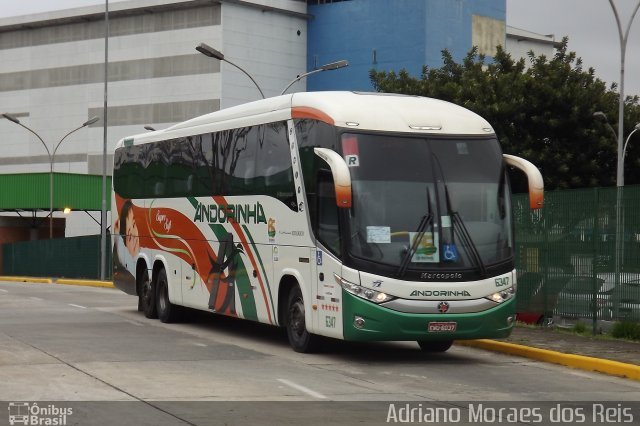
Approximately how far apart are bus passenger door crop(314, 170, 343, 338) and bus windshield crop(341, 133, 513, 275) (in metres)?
0.35

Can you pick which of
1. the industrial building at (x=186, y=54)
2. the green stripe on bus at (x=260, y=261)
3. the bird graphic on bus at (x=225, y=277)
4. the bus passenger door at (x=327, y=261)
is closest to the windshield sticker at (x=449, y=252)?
the bus passenger door at (x=327, y=261)

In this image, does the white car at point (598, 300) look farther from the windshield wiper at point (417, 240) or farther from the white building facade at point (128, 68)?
the white building facade at point (128, 68)

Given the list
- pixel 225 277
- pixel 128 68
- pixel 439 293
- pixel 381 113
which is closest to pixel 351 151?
pixel 381 113

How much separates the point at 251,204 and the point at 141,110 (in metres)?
70.2

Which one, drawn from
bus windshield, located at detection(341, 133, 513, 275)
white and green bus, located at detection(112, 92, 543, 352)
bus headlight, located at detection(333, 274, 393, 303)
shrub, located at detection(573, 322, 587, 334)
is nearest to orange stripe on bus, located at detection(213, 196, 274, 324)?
white and green bus, located at detection(112, 92, 543, 352)

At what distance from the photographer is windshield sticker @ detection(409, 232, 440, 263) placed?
594 inches

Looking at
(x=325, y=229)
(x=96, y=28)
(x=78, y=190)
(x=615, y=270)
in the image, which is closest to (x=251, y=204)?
(x=325, y=229)

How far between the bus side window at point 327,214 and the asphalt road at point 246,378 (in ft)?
5.12

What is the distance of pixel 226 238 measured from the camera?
19109 mm

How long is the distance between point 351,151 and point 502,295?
2723mm

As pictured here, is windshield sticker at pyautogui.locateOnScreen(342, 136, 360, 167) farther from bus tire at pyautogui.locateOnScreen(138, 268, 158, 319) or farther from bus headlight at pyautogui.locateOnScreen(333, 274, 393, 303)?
bus tire at pyautogui.locateOnScreen(138, 268, 158, 319)

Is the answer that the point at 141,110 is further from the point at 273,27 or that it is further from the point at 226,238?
the point at 226,238

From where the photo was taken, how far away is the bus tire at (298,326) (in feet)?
53.4

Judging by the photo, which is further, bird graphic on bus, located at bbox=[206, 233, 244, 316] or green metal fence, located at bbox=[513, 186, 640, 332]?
bird graphic on bus, located at bbox=[206, 233, 244, 316]
